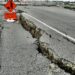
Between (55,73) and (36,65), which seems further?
(36,65)

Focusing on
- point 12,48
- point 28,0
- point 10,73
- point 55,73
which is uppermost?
point 55,73

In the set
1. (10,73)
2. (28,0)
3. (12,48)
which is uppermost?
(10,73)

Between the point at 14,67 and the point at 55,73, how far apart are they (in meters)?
1.67

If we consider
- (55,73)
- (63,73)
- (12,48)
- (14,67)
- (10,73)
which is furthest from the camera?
(12,48)

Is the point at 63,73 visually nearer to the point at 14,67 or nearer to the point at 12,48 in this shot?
the point at 14,67

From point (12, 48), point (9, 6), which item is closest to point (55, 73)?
point (12, 48)

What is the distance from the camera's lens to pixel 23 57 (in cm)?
757

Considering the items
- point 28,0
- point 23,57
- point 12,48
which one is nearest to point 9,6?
point 12,48

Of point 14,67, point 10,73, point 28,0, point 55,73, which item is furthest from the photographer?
point 28,0

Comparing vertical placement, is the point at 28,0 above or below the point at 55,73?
below

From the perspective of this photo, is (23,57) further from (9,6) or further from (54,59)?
(9,6)

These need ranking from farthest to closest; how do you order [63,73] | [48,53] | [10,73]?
[48,53], [10,73], [63,73]

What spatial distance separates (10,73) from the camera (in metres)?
5.96

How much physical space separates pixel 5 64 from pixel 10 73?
81 cm
